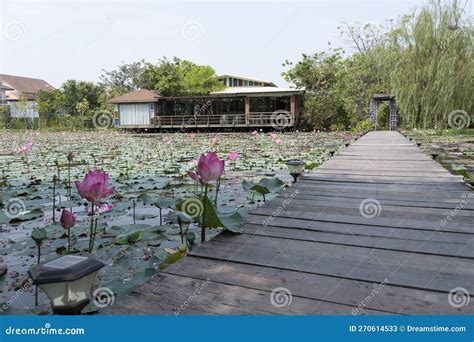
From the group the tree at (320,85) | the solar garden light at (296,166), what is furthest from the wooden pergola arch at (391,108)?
the solar garden light at (296,166)

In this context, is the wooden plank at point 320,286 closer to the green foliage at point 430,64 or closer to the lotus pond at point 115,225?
the lotus pond at point 115,225

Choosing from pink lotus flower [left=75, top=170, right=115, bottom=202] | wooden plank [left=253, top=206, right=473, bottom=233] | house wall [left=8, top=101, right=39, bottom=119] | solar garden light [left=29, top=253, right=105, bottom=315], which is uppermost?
house wall [left=8, top=101, right=39, bottom=119]

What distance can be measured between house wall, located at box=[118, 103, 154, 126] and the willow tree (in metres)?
13.1

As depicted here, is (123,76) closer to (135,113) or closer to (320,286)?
(135,113)

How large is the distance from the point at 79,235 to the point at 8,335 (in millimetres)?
1325

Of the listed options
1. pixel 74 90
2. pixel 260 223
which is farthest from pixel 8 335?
pixel 74 90

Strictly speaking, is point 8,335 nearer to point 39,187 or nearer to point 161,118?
point 39,187

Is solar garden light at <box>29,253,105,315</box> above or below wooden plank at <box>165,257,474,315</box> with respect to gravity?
above

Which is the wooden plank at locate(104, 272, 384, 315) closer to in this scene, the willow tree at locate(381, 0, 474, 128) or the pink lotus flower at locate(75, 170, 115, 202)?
the pink lotus flower at locate(75, 170, 115, 202)

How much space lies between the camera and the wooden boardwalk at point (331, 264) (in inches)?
48.2

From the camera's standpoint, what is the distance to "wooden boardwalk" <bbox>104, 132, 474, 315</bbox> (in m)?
1.22

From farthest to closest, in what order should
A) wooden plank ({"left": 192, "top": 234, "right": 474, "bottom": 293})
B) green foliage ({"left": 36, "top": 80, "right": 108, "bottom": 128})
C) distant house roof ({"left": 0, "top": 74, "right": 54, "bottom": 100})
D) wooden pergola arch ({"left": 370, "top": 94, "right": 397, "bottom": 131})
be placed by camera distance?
distant house roof ({"left": 0, "top": 74, "right": 54, "bottom": 100}), green foliage ({"left": 36, "top": 80, "right": 108, "bottom": 128}), wooden pergola arch ({"left": 370, "top": 94, "right": 397, "bottom": 131}), wooden plank ({"left": 192, "top": 234, "right": 474, "bottom": 293})

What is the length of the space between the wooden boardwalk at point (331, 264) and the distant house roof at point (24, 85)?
4106cm

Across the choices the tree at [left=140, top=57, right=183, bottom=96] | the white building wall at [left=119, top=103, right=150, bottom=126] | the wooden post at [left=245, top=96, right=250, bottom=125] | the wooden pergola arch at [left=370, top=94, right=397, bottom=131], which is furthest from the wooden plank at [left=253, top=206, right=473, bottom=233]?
the tree at [left=140, top=57, right=183, bottom=96]
